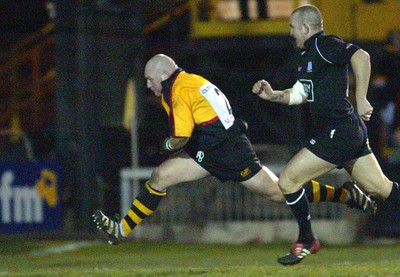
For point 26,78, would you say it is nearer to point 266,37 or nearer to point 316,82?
point 266,37

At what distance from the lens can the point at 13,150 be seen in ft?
55.3

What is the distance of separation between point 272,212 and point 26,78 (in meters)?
8.05

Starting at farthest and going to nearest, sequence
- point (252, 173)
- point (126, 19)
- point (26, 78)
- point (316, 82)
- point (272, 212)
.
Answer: point (26, 78), point (126, 19), point (272, 212), point (252, 173), point (316, 82)

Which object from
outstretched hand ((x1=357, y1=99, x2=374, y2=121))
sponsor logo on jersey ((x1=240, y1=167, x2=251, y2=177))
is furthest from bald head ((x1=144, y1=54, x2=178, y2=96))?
outstretched hand ((x1=357, y1=99, x2=374, y2=121))

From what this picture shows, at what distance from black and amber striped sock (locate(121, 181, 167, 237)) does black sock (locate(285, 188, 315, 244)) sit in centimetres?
119

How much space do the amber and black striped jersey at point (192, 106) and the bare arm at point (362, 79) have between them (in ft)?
4.43

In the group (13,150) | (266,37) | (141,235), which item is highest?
(266,37)

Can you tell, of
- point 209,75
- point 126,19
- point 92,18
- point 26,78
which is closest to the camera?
point 92,18

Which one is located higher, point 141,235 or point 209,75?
point 209,75

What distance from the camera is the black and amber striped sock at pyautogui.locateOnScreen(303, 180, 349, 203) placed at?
416 inches

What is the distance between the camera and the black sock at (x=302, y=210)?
1007 cm

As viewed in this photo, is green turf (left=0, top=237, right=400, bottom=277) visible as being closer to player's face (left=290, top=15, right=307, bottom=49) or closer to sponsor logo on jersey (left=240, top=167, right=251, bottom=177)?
sponsor logo on jersey (left=240, top=167, right=251, bottom=177)

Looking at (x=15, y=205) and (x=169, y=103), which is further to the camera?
(x=15, y=205)

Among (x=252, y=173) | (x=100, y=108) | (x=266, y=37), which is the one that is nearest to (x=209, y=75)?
(x=266, y=37)
